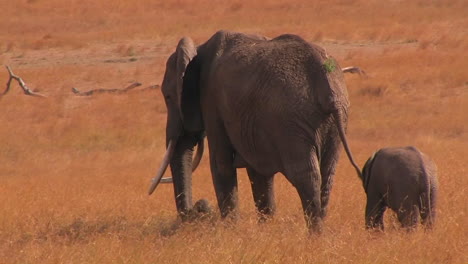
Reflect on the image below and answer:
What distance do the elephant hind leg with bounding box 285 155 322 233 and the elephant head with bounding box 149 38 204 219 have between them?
5.90 feet

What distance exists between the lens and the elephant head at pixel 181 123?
11.3 m

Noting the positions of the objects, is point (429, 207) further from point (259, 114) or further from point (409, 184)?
point (259, 114)

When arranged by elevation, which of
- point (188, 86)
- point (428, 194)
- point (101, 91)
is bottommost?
point (101, 91)

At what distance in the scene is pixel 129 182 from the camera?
16.2 m

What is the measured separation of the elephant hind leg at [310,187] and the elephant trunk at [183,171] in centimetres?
200

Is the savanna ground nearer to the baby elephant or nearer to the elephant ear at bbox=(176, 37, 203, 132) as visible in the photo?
the baby elephant

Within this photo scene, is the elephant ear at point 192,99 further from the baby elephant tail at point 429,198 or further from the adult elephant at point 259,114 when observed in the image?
the baby elephant tail at point 429,198

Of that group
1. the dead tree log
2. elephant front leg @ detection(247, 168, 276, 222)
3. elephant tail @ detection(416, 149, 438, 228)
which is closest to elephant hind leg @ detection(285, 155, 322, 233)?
elephant tail @ detection(416, 149, 438, 228)

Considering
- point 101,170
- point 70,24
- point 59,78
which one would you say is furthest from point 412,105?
point 70,24

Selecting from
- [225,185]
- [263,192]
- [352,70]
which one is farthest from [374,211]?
[352,70]

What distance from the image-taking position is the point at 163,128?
21.7m

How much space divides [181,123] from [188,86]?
43 cm

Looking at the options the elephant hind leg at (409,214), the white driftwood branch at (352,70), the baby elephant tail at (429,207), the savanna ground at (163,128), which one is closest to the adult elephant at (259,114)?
the savanna ground at (163,128)

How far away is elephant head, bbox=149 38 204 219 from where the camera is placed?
1133cm
